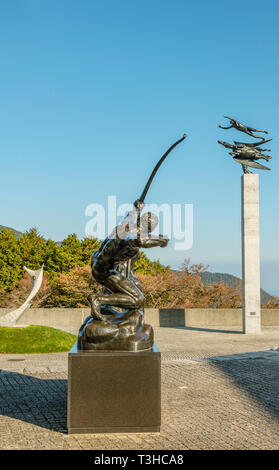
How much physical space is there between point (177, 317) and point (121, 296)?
16.8 meters

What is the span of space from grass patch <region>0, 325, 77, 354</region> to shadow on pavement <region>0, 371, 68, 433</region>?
13.3 feet

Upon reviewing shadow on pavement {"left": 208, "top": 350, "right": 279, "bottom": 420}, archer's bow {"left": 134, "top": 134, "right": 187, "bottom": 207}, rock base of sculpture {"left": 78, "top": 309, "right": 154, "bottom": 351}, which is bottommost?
shadow on pavement {"left": 208, "top": 350, "right": 279, "bottom": 420}

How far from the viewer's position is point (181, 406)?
672cm

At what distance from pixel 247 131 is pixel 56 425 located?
1575 cm

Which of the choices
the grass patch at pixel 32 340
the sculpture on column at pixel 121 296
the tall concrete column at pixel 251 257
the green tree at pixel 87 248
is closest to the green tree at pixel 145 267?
the green tree at pixel 87 248

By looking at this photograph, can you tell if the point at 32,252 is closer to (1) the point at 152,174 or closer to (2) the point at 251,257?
(2) the point at 251,257

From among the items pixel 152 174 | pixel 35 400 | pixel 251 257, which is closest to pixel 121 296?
pixel 152 174

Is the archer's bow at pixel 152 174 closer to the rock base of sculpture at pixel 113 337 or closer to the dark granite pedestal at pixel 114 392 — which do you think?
the rock base of sculpture at pixel 113 337

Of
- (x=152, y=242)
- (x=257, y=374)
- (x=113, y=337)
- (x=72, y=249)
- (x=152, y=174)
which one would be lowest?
(x=257, y=374)

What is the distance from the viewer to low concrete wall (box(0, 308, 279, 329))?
22047mm

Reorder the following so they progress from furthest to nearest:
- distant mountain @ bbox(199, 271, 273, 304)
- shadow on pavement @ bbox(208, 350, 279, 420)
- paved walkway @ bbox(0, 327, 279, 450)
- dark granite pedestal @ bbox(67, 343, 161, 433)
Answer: distant mountain @ bbox(199, 271, 273, 304)
shadow on pavement @ bbox(208, 350, 279, 420)
dark granite pedestal @ bbox(67, 343, 161, 433)
paved walkway @ bbox(0, 327, 279, 450)

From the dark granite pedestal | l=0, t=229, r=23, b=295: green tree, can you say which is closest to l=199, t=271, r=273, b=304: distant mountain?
l=0, t=229, r=23, b=295: green tree

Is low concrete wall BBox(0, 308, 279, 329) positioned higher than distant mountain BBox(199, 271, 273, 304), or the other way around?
distant mountain BBox(199, 271, 273, 304)

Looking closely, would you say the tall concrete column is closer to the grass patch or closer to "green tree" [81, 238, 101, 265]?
the grass patch
